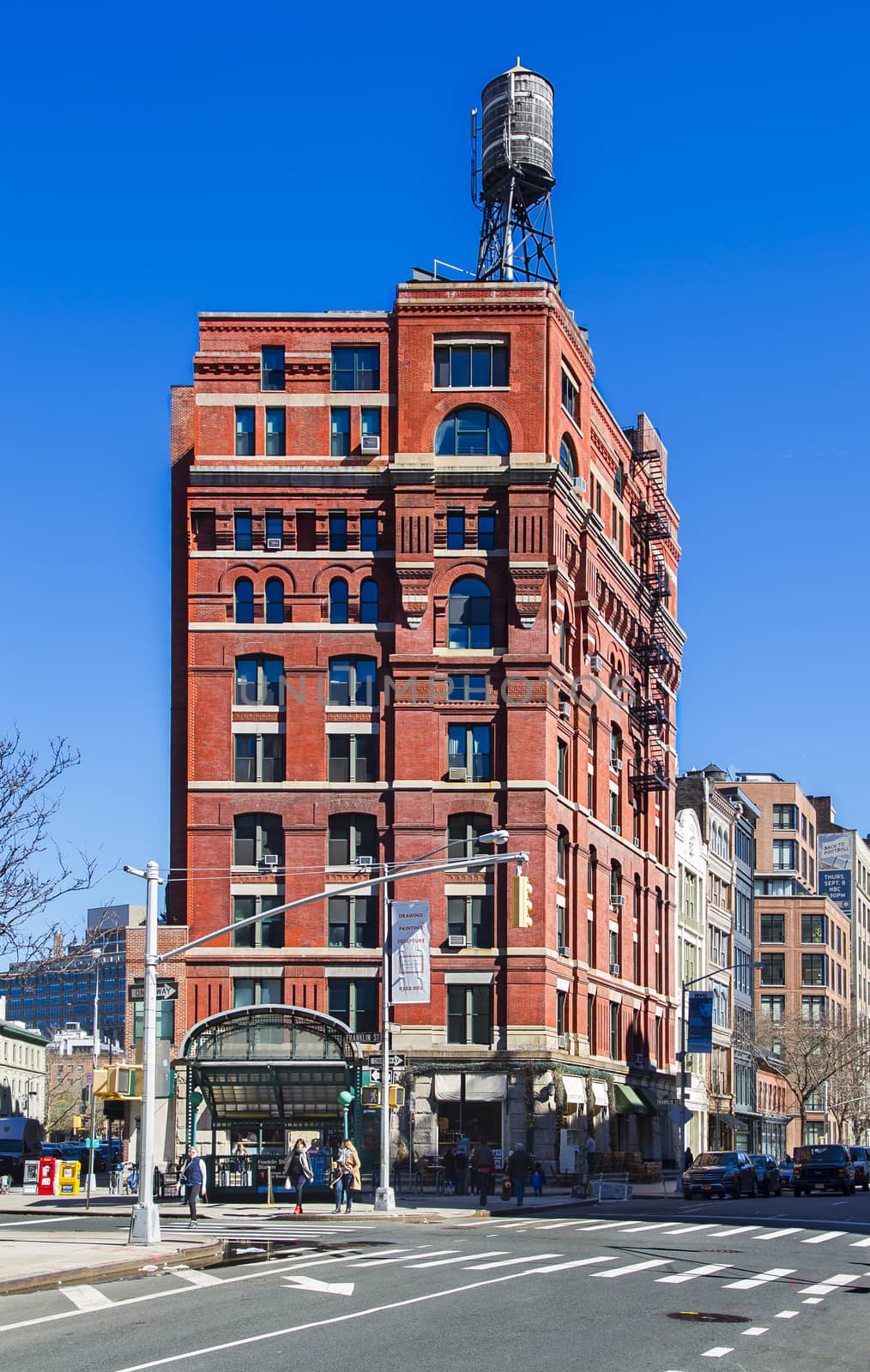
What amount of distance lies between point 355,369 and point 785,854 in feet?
260

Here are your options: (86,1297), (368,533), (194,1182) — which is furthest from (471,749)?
(86,1297)

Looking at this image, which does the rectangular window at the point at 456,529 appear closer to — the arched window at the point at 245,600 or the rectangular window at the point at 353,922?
the arched window at the point at 245,600

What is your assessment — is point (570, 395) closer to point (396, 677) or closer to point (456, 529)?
point (456, 529)

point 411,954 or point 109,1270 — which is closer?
point 109,1270

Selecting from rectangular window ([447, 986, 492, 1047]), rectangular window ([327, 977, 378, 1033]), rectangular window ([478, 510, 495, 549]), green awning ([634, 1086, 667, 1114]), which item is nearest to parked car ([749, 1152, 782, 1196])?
rectangular window ([447, 986, 492, 1047])

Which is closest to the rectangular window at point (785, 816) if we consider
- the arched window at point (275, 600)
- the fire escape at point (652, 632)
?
the fire escape at point (652, 632)

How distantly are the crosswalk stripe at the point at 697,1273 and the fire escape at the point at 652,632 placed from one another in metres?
50.5

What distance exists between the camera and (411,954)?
54.3m

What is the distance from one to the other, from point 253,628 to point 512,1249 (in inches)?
1396

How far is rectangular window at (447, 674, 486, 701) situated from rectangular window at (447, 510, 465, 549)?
4844 millimetres

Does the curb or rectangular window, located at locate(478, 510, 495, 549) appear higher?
rectangular window, located at locate(478, 510, 495, 549)

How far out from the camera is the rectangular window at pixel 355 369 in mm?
64500

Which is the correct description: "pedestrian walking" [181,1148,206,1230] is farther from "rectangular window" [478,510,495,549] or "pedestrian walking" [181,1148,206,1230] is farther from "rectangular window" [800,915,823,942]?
"rectangular window" [800,915,823,942]

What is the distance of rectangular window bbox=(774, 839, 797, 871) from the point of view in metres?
134
